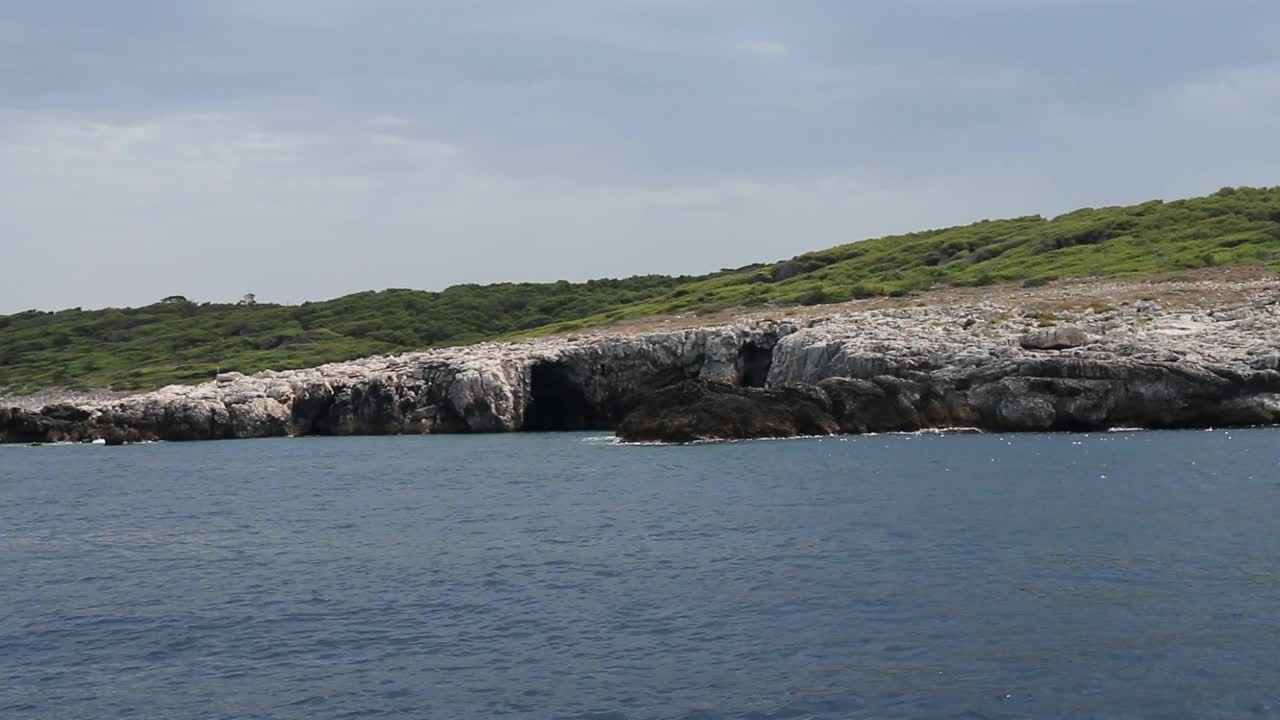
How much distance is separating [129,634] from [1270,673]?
20.5m

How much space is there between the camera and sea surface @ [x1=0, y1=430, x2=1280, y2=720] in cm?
1966

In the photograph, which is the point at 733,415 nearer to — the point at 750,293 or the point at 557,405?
the point at 557,405

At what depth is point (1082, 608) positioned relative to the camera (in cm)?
2409

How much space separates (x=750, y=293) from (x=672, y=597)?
103963mm

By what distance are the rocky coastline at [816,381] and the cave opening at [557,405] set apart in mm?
156

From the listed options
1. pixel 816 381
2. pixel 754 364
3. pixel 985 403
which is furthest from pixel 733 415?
pixel 754 364

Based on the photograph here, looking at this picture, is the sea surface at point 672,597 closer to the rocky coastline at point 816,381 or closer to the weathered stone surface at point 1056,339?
the rocky coastline at point 816,381

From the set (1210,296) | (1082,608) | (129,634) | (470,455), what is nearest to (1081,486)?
(1082,608)

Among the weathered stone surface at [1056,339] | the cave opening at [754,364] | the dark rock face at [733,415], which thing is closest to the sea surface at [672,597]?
the dark rock face at [733,415]

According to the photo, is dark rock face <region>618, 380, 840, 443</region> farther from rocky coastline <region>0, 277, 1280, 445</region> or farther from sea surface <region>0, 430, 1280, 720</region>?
sea surface <region>0, 430, 1280, 720</region>

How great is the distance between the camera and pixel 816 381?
77.8 m

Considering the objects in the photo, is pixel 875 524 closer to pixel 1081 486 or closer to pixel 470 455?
pixel 1081 486

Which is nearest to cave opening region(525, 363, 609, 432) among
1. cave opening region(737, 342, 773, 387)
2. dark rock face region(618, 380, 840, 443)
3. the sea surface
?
cave opening region(737, 342, 773, 387)

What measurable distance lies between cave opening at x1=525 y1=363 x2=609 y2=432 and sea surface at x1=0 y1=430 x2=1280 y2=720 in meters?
40.7
